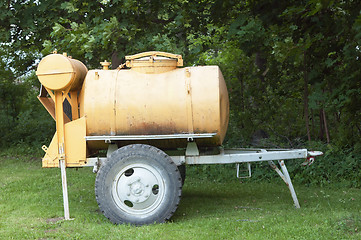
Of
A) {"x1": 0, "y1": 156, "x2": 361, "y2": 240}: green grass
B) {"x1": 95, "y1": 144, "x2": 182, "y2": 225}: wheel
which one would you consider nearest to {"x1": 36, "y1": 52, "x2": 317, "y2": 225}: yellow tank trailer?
{"x1": 95, "y1": 144, "x2": 182, "y2": 225}: wheel

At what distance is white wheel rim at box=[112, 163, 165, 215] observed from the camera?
20.5ft

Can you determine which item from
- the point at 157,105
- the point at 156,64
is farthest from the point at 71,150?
the point at 156,64

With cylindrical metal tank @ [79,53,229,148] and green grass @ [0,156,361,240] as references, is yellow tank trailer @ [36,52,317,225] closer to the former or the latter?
cylindrical metal tank @ [79,53,229,148]

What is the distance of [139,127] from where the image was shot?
6484mm

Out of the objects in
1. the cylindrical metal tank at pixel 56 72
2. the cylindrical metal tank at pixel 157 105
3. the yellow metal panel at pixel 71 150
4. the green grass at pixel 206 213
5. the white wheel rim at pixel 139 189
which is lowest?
the green grass at pixel 206 213

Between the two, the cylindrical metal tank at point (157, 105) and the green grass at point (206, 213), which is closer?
the green grass at point (206, 213)

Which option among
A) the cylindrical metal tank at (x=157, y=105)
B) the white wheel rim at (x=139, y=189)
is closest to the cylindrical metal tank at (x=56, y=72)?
the cylindrical metal tank at (x=157, y=105)

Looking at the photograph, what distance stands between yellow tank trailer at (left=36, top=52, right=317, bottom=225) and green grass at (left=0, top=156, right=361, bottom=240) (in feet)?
1.39

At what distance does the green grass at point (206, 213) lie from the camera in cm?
566

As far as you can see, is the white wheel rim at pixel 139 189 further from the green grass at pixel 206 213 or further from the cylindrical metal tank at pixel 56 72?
the cylindrical metal tank at pixel 56 72

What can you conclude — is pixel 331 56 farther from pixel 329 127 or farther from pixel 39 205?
pixel 39 205

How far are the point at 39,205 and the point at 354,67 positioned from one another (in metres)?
5.96

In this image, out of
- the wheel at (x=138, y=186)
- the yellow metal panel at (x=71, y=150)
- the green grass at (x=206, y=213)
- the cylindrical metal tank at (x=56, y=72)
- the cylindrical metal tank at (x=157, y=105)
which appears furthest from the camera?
the yellow metal panel at (x=71, y=150)

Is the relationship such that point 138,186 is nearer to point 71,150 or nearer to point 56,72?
point 71,150
